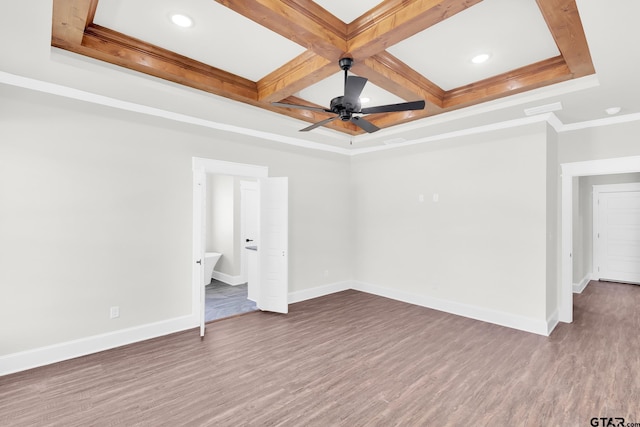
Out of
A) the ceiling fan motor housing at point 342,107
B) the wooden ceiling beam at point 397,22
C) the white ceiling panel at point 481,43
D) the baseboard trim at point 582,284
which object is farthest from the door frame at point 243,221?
the baseboard trim at point 582,284

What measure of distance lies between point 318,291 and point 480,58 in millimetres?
4309

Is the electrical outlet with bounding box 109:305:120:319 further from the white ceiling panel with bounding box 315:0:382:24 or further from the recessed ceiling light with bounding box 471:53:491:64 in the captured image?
the recessed ceiling light with bounding box 471:53:491:64

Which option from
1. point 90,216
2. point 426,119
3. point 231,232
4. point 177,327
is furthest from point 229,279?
point 426,119

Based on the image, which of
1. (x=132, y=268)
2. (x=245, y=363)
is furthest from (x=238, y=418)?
(x=132, y=268)

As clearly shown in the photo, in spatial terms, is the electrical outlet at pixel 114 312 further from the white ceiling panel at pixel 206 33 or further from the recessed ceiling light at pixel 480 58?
the recessed ceiling light at pixel 480 58

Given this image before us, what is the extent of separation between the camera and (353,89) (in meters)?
2.69

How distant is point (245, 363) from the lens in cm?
323

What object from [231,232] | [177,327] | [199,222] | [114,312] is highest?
[199,222]

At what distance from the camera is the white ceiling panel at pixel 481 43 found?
235cm

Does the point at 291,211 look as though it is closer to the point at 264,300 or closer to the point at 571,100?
the point at 264,300

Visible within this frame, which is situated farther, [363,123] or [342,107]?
[363,123]

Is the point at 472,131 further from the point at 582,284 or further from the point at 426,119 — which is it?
the point at 582,284

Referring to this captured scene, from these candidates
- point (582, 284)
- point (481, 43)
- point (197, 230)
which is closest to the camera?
point (481, 43)

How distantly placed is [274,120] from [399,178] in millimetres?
2537
